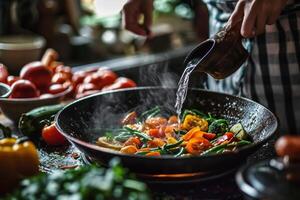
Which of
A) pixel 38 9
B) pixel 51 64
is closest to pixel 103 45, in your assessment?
pixel 38 9

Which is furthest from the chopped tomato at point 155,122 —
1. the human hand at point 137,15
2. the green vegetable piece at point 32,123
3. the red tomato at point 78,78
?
the red tomato at point 78,78

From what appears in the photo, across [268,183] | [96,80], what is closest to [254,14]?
[268,183]

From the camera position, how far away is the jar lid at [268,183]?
4.33 ft

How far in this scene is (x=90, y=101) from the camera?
8.25 feet

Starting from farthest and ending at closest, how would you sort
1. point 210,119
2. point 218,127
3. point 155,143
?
point 210,119
point 218,127
point 155,143

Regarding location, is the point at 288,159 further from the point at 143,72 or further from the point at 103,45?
the point at 103,45

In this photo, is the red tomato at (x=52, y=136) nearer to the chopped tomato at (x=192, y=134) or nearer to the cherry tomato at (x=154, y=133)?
the cherry tomato at (x=154, y=133)

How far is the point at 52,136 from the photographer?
242cm

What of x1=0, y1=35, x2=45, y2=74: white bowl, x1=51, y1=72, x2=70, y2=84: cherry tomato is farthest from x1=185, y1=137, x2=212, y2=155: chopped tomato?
x1=0, y1=35, x2=45, y2=74: white bowl

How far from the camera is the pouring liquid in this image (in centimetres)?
231

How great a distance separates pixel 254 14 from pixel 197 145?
2.03ft

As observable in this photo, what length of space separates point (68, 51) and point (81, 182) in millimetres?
4021

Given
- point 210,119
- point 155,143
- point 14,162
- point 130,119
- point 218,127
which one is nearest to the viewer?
point 14,162

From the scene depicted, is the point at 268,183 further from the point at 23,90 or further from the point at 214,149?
the point at 23,90
